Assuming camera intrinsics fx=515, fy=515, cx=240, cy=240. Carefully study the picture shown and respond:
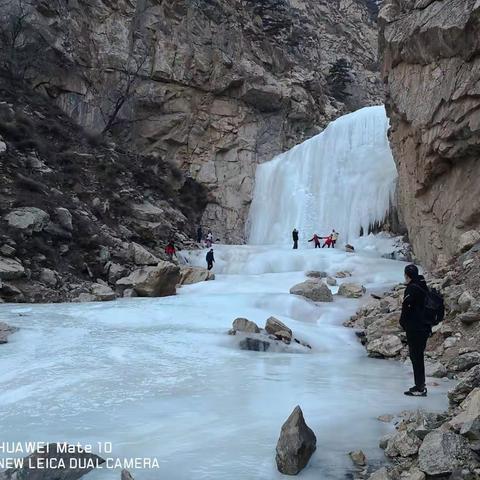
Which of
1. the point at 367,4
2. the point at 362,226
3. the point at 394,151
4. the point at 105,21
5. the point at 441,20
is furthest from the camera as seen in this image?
the point at 367,4

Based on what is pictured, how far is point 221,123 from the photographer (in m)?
26.8

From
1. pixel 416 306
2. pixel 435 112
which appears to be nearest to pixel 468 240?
pixel 435 112

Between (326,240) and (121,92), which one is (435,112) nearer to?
(326,240)

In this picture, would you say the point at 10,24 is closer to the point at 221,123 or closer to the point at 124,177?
the point at 124,177

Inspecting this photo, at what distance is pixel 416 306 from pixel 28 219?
37.2ft

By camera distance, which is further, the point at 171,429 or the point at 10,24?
the point at 10,24

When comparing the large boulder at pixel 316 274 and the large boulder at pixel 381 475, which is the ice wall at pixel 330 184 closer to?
the large boulder at pixel 316 274

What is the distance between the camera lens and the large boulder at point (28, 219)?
43.7ft

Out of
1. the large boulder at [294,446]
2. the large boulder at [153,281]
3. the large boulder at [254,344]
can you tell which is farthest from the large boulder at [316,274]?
the large boulder at [294,446]

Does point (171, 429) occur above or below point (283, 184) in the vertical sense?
below

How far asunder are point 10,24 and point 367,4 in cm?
3377

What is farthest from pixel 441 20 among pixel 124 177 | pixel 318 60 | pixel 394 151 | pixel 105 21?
pixel 318 60

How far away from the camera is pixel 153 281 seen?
13.2 meters

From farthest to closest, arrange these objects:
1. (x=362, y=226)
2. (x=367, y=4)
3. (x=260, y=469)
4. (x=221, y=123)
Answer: (x=367, y=4) → (x=221, y=123) → (x=362, y=226) → (x=260, y=469)
